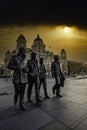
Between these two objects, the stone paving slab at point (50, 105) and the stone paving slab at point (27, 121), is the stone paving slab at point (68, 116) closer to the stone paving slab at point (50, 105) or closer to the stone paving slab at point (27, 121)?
the stone paving slab at point (27, 121)

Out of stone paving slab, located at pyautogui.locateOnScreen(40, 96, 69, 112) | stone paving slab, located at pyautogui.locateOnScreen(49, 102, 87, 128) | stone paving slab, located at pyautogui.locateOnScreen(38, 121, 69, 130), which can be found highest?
stone paving slab, located at pyautogui.locateOnScreen(40, 96, 69, 112)

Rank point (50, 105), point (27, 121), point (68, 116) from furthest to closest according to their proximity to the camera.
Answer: point (50, 105)
point (68, 116)
point (27, 121)

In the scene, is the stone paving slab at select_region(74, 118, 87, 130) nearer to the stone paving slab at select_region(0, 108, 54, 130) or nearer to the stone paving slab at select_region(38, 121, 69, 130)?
the stone paving slab at select_region(38, 121, 69, 130)

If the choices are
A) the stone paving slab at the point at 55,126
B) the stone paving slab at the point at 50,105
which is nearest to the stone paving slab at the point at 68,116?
the stone paving slab at the point at 55,126

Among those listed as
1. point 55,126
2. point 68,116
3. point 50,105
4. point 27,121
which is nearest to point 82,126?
point 55,126

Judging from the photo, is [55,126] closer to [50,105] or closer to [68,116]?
[68,116]

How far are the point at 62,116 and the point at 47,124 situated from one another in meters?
0.68

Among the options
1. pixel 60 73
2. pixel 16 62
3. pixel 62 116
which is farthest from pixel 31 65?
pixel 62 116

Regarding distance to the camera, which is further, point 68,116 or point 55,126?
point 68,116

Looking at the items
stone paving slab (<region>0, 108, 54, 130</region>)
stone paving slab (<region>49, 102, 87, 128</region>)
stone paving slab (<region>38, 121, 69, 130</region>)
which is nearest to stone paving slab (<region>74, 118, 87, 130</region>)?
stone paving slab (<region>49, 102, 87, 128</region>)

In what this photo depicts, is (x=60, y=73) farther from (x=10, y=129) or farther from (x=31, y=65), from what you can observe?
(x=10, y=129)

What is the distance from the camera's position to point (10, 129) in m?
3.19

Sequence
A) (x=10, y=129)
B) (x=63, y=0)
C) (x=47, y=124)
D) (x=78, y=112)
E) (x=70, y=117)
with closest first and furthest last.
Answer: (x=10, y=129)
(x=47, y=124)
(x=70, y=117)
(x=78, y=112)
(x=63, y=0)

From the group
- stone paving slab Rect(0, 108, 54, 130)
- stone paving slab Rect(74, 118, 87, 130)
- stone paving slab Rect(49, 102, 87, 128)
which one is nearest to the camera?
stone paving slab Rect(74, 118, 87, 130)
